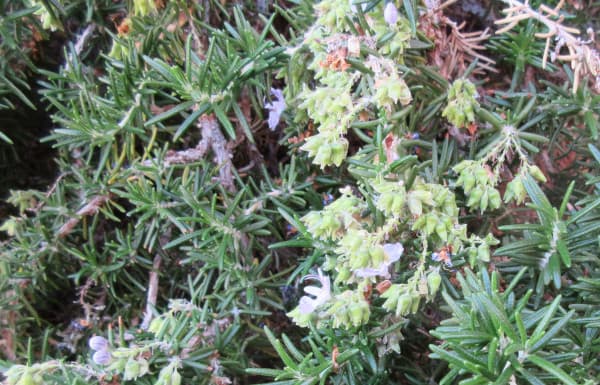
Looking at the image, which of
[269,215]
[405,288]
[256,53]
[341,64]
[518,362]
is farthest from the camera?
[269,215]

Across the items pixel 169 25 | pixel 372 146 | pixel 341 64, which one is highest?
pixel 169 25

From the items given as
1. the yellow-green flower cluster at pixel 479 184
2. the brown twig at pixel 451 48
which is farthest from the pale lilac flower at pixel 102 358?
the brown twig at pixel 451 48

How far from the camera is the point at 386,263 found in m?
0.88

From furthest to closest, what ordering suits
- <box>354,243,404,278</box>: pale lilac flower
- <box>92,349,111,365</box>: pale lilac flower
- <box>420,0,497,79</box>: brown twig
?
1. <box>420,0,497,79</box>: brown twig
2. <box>92,349,111,365</box>: pale lilac flower
3. <box>354,243,404,278</box>: pale lilac flower

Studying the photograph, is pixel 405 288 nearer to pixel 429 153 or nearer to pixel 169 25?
pixel 429 153

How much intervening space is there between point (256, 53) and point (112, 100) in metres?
0.34

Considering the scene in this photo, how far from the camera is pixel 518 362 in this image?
2.43ft

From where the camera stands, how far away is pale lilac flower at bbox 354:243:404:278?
2.89 ft

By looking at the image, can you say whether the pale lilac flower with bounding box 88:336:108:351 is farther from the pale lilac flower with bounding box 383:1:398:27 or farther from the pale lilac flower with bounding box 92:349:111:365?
the pale lilac flower with bounding box 383:1:398:27

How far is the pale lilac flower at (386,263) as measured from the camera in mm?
880

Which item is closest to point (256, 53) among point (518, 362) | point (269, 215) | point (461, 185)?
point (269, 215)

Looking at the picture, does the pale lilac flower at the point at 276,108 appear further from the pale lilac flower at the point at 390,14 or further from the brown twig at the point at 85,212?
the brown twig at the point at 85,212

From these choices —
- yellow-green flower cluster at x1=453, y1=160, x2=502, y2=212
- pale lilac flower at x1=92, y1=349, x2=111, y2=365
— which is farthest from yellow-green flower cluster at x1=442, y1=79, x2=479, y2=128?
pale lilac flower at x1=92, y1=349, x2=111, y2=365

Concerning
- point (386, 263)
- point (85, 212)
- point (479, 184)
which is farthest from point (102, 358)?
point (479, 184)
